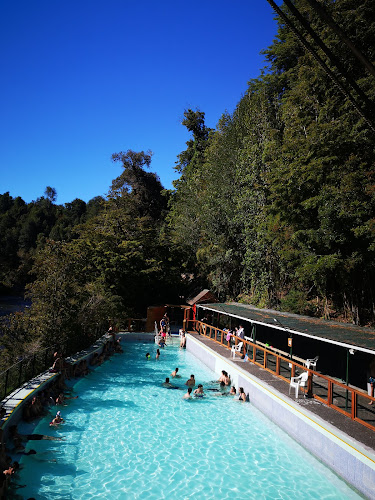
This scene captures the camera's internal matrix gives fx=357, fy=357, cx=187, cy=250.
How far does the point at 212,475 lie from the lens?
8070mm

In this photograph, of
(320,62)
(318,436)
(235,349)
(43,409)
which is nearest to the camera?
(320,62)

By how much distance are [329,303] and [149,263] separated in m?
13.7

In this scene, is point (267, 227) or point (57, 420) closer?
point (57, 420)

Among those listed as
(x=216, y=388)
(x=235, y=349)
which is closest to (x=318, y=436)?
(x=216, y=388)

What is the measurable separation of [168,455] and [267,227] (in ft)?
57.6

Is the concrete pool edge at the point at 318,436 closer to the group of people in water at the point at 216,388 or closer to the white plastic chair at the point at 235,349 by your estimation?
the group of people in water at the point at 216,388

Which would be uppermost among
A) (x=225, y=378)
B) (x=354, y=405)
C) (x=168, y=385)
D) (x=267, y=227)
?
(x=267, y=227)

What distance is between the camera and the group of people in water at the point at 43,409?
7.30 meters

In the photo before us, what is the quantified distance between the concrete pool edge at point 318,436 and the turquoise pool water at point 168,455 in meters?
0.22

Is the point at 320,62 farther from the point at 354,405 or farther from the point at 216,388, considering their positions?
the point at 216,388

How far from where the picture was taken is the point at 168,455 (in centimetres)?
897

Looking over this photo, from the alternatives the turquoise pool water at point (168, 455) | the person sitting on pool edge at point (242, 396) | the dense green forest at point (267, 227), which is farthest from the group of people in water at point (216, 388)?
the dense green forest at point (267, 227)

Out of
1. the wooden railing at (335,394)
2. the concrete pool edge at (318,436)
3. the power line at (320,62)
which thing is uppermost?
the power line at (320,62)

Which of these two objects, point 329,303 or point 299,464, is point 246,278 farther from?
point 299,464
